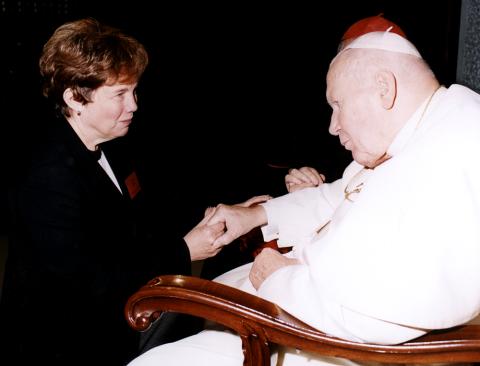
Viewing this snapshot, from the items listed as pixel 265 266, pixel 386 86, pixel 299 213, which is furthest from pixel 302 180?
pixel 386 86

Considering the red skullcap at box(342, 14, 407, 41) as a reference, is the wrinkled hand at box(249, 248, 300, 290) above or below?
below

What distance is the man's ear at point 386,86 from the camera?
4.47ft

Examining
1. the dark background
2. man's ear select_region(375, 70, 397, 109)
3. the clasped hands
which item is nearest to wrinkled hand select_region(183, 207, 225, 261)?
the clasped hands

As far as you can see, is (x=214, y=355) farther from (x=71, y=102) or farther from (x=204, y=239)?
(x=71, y=102)

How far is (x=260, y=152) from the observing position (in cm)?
432

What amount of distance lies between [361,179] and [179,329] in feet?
3.22

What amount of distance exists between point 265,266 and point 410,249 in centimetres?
47

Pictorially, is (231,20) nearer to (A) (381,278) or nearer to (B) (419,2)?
(B) (419,2)

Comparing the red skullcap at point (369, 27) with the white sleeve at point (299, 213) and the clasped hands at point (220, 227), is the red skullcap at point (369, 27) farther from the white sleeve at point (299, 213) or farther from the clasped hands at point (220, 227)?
the clasped hands at point (220, 227)

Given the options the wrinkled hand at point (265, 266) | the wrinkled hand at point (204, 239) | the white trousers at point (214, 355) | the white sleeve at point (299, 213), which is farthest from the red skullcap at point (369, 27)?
the white trousers at point (214, 355)

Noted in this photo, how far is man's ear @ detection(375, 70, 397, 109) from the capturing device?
53.7 inches

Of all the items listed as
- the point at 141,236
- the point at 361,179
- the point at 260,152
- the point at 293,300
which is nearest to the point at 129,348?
the point at 141,236

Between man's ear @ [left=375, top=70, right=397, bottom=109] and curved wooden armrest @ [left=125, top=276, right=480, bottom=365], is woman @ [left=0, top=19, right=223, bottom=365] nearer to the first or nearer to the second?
curved wooden armrest @ [left=125, top=276, right=480, bottom=365]

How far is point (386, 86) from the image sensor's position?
137cm
